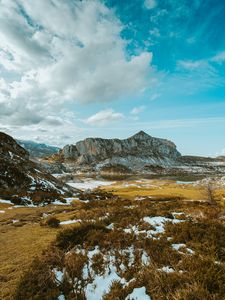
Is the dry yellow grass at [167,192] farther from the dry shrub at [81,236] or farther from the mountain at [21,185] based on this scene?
the dry shrub at [81,236]

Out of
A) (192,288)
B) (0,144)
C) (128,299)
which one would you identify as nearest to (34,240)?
(128,299)

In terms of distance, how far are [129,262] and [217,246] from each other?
3.73 meters

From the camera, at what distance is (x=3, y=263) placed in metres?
7.88

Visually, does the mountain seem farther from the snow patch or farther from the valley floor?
the snow patch

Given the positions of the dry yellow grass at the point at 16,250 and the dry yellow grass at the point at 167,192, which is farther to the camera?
the dry yellow grass at the point at 167,192

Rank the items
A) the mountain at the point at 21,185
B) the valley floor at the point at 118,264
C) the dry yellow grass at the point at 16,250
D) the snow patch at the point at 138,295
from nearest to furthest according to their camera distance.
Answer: the snow patch at the point at 138,295
the valley floor at the point at 118,264
the dry yellow grass at the point at 16,250
the mountain at the point at 21,185

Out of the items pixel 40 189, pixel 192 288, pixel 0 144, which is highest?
pixel 0 144

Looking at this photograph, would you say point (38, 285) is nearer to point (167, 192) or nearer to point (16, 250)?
point (16, 250)

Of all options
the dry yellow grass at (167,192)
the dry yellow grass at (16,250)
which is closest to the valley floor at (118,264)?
the dry yellow grass at (16,250)

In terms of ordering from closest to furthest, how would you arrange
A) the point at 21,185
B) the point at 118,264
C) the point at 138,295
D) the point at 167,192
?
the point at 138,295 < the point at 118,264 < the point at 21,185 < the point at 167,192

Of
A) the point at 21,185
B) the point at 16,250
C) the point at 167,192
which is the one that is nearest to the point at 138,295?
the point at 16,250

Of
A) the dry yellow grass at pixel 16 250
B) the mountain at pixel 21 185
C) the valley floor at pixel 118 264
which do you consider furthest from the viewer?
the mountain at pixel 21 185

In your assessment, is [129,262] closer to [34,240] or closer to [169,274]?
[169,274]

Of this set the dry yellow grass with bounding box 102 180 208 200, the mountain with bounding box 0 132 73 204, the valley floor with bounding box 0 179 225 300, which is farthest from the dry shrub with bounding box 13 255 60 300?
the dry yellow grass with bounding box 102 180 208 200
